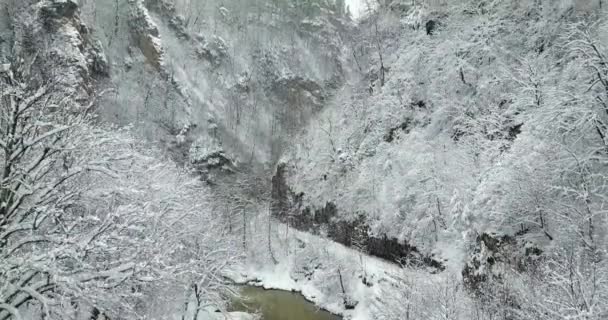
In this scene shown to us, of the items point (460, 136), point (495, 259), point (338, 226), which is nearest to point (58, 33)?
point (338, 226)

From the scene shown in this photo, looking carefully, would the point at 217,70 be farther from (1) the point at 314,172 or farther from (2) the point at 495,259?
(2) the point at 495,259

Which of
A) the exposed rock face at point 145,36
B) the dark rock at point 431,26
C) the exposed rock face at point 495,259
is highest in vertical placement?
the dark rock at point 431,26

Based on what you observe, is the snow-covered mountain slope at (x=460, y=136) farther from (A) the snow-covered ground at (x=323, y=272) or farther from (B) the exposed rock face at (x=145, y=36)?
(B) the exposed rock face at (x=145, y=36)

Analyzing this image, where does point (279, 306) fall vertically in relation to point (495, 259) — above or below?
below

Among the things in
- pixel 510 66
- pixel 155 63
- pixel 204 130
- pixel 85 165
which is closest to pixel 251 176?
pixel 204 130

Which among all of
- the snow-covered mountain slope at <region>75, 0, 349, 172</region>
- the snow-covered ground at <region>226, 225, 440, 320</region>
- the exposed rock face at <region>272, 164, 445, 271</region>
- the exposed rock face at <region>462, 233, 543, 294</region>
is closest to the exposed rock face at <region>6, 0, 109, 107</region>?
the snow-covered mountain slope at <region>75, 0, 349, 172</region>

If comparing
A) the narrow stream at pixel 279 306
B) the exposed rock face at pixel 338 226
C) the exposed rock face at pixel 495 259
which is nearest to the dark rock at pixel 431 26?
the exposed rock face at pixel 338 226
